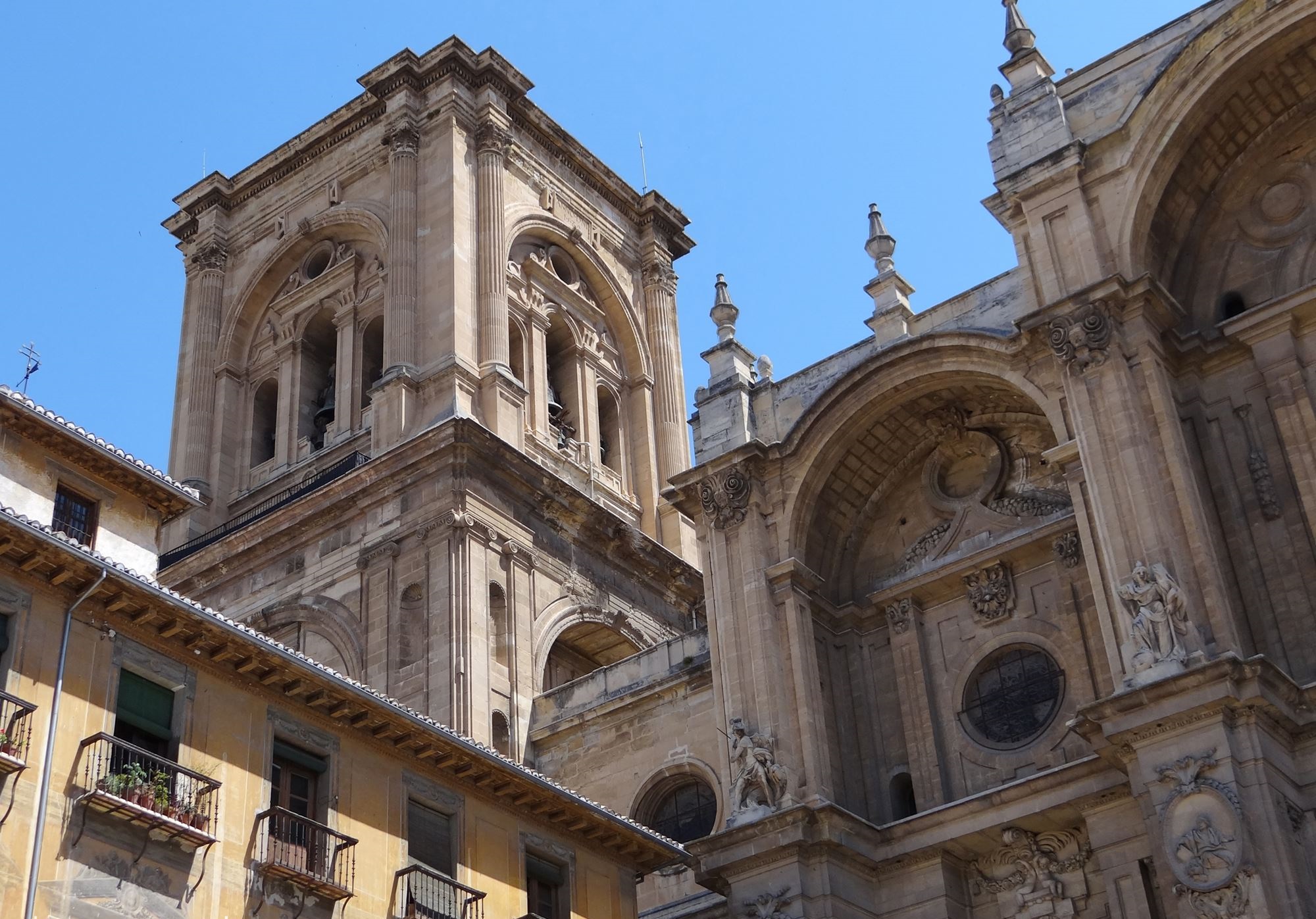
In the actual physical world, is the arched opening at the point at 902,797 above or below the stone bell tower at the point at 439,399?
below

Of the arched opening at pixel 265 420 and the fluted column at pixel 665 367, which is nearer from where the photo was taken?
the arched opening at pixel 265 420

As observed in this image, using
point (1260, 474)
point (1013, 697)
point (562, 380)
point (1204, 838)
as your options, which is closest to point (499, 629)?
point (562, 380)

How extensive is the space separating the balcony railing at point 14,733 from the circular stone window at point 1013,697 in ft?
53.2

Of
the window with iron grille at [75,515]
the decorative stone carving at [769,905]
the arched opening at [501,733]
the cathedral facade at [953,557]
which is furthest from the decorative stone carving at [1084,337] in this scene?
the window with iron grille at [75,515]

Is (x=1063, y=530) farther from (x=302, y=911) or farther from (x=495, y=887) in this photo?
(x=302, y=911)

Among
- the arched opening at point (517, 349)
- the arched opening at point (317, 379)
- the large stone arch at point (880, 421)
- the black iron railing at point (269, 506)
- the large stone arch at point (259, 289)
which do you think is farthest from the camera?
the large stone arch at point (259, 289)

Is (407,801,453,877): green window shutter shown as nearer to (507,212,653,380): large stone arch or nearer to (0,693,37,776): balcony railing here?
(0,693,37,776): balcony railing

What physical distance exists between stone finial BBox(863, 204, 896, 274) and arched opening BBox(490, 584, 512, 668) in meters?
10.7

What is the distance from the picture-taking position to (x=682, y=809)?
33531mm

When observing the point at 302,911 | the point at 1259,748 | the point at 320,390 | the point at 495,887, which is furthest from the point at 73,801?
the point at 320,390

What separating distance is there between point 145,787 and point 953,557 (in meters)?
15.9

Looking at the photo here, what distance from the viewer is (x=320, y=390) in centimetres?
4819

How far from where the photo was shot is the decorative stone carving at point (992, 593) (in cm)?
3075

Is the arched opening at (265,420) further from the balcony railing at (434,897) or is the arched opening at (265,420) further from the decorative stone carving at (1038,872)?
the decorative stone carving at (1038,872)
